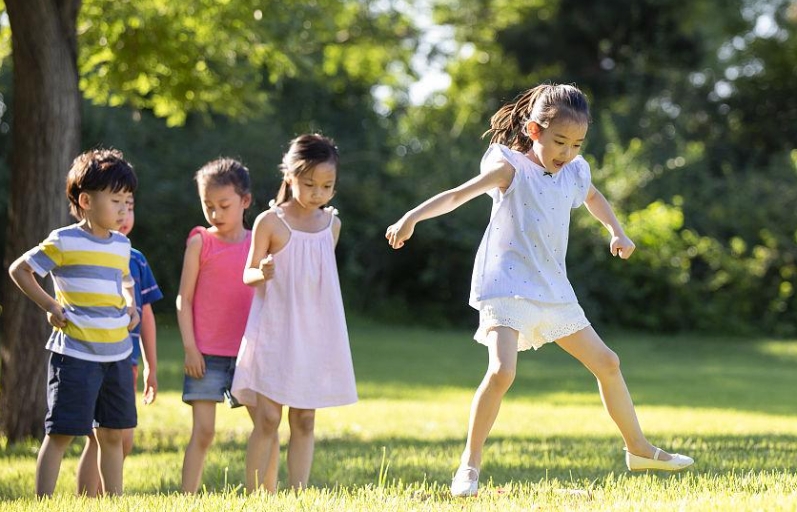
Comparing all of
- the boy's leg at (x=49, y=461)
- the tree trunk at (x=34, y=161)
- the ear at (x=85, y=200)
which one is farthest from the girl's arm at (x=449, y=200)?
the tree trunk at (x=34, y=161)

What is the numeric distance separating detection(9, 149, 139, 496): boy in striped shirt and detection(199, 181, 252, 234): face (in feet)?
1.25

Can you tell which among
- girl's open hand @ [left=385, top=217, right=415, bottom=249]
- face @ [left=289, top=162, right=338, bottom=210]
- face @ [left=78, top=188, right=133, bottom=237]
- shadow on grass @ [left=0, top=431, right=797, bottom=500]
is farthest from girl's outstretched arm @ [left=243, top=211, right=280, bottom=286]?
shadow on grass @ [left=0, top=431, right=797, bottom=500]

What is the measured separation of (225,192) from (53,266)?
911 millimetres

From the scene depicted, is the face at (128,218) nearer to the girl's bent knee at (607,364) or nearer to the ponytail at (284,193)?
the ponytail at (284,193)

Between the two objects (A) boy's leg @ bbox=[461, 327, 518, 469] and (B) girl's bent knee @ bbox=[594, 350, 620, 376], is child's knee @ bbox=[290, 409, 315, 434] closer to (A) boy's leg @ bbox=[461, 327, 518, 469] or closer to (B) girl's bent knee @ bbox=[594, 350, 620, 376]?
(A) boy's leg @ bbox=[461, 327, 518, 469]

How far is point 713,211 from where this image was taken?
23.7 meters

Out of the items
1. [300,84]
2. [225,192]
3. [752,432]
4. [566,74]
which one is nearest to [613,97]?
[566,74]

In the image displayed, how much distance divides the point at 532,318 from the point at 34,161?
4.74 meters

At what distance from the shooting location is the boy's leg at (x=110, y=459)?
5.93 meters

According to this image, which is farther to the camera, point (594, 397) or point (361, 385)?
point (361, 385)

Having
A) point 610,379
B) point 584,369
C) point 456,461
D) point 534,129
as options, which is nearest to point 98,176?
point 534,129

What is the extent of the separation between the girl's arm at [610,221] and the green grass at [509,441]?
1.08m

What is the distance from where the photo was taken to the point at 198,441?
6.21m

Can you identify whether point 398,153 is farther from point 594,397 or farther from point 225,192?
point 225,192
